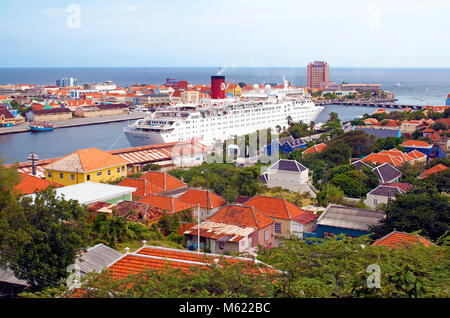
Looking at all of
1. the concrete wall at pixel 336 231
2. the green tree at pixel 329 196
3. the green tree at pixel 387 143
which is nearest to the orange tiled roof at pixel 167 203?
the concrete wall at pixel 336 231

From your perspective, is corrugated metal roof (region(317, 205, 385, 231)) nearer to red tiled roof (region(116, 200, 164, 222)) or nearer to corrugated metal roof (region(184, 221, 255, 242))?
corrugated metal roof (region(184, 221, 255, 242))

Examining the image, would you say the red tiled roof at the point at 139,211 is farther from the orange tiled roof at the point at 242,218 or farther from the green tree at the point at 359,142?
the green tree at the point at 359,142

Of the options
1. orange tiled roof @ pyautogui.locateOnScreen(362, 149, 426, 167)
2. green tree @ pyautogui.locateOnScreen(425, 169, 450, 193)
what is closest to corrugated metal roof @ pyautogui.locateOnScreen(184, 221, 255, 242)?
green tree @ pyautogui.locateOnScreen(425, 169, 450, 193)

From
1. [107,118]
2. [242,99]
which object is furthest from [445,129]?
[107,118]

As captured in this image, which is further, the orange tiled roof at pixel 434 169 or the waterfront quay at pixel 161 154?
the waterfront quay at pixel 161 154

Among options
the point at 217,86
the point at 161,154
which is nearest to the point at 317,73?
the point at 217,86
